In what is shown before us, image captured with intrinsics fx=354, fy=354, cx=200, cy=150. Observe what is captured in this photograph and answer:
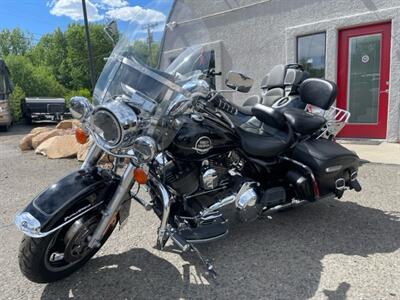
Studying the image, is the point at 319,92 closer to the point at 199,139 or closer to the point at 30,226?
the point at 199,139

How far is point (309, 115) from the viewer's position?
337 cm

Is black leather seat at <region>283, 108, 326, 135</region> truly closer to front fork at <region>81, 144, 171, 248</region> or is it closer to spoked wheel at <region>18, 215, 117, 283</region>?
front fork at <region>81, 144, 171, 248</region>

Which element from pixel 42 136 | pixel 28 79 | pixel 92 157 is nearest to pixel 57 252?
pixel 92 157

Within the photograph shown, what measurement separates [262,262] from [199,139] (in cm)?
110

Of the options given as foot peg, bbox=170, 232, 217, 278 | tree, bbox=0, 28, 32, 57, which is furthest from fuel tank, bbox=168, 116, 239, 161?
tree, bbox=0, 28, 32, 57

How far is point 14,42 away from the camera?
51.8m

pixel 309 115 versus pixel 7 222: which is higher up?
pixel 309 115

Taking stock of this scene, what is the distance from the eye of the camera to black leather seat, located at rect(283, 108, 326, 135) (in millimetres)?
3244

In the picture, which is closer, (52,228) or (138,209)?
(52,228)

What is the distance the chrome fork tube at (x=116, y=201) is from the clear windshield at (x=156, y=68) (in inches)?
12.9

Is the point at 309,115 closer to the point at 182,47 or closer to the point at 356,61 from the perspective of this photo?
the point at 182,47

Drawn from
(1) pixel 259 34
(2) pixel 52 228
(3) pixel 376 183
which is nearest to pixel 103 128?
(2) pixel 52 228

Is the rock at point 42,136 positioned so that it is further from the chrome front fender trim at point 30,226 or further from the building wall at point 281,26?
the chrome front fender trim at point 30,226

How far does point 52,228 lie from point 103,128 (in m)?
0.71
